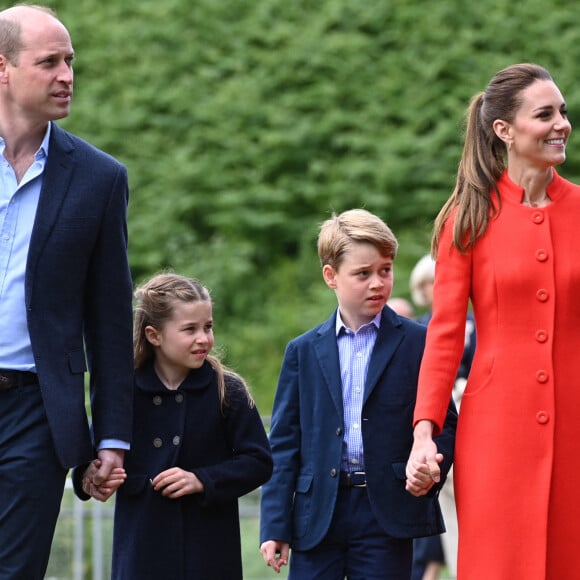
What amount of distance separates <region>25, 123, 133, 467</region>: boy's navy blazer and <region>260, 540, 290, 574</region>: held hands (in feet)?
2.41

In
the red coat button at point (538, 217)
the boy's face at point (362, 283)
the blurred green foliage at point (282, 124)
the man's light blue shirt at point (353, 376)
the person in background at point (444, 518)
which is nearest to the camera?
the red coat button at point (538, 217)

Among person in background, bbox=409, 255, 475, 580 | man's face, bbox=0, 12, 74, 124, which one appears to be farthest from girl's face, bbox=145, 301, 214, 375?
person in background, bbox=409, 255, 475, 580

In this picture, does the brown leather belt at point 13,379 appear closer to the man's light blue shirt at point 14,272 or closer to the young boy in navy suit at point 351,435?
the man's light blue shirt at point 14,272

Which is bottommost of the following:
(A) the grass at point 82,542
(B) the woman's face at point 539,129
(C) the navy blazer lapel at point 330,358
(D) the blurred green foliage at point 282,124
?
(A) the grass at point 82,542

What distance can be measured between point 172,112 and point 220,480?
849 cm

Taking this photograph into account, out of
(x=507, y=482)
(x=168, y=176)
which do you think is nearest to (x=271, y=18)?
(x=168, y=176)

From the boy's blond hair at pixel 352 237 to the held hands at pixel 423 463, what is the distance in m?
0.87

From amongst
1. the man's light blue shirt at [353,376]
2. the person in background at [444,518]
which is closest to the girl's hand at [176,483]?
the man's light blue shirt at [353,376]

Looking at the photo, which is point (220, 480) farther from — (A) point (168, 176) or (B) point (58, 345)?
(A) point (168, 176)

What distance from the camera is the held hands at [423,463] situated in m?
4.16

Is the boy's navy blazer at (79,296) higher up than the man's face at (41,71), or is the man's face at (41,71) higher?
the man's face at (41,71)

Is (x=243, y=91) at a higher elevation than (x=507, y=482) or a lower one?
higher

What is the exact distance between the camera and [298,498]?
4.83 meters

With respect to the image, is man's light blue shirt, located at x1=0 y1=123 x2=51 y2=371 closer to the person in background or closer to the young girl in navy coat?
the young girl in navy coat
